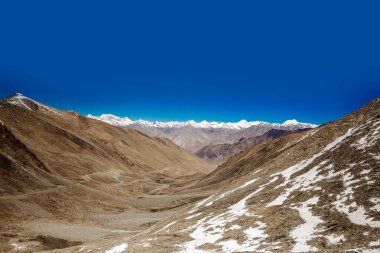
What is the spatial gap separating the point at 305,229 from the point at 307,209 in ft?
14.9

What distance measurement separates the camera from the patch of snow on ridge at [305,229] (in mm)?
22148

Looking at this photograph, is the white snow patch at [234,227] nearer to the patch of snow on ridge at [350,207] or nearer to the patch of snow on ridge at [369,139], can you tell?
the patch of snow on ridge at [350,207]

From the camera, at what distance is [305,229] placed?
25531mm

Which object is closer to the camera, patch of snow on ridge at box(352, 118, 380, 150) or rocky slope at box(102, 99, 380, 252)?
rocky slope at box(102, 99, 380, 252)

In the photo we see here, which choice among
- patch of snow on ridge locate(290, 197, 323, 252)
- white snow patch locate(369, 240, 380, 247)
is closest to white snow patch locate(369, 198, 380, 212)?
patch of snow on ridge locate(290, 197, 323, 252)

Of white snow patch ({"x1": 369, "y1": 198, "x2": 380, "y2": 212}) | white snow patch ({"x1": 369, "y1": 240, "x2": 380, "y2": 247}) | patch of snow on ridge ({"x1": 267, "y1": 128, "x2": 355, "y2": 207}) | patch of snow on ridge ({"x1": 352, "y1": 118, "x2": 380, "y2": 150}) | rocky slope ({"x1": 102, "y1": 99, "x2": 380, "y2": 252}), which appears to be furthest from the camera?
patch of snow on ridge ({"x1": 352, "y1": 118, "x2": 380, "y2": 150})

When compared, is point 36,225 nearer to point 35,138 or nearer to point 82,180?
point 82,180

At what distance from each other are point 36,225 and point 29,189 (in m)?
18.9

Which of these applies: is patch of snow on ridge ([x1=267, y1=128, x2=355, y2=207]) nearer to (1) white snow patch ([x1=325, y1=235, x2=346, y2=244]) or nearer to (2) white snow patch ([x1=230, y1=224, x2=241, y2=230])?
(2) white snow patch ([x1=230, y1=224, x2=241, y2=230])

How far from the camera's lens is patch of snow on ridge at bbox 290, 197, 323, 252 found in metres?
22.1

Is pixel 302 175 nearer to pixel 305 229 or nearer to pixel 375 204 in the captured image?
pixel 375 204

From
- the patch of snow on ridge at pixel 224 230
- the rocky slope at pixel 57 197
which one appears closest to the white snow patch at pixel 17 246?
the rocky slope at pixel 57 197

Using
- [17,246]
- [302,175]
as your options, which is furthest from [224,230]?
[17,246]

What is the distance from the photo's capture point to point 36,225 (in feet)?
221
